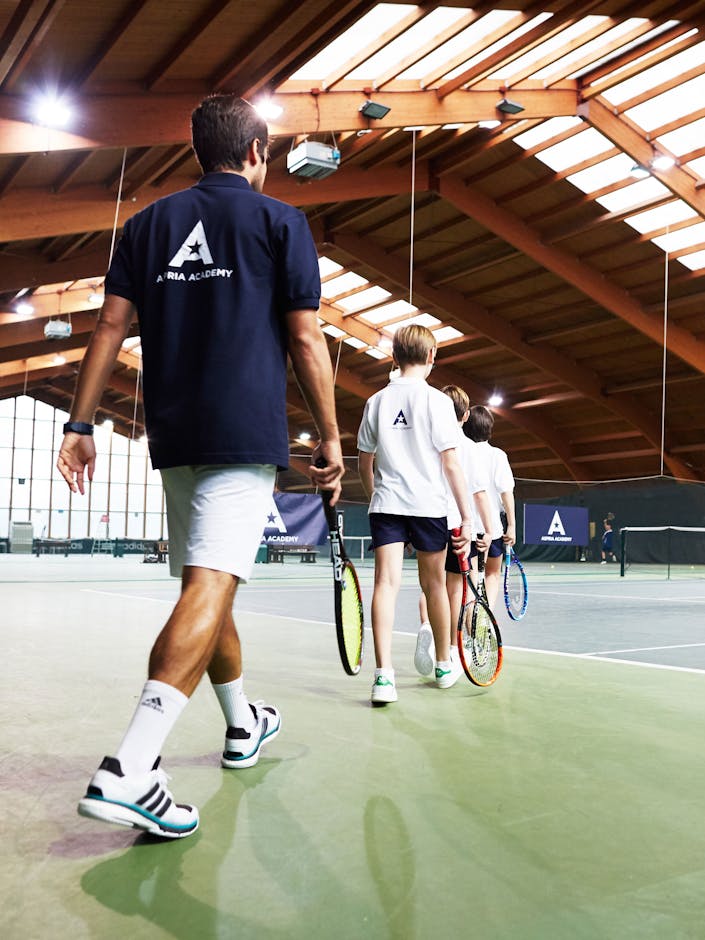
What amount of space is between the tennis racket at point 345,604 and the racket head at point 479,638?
0.62m

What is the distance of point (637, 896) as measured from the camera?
158cm

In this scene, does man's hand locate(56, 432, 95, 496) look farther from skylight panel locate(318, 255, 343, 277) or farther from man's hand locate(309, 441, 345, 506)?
skylight panel locate(318, 255, 343, 277)

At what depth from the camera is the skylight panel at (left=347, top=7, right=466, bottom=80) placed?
458 inches

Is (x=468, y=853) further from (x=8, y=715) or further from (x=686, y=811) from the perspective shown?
(x=8, y=715)

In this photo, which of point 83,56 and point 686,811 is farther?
point 83,56

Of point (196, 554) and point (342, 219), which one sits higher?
point (342, 219)

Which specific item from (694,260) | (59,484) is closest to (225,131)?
(694,260)

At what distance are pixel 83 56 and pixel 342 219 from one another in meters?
10.8

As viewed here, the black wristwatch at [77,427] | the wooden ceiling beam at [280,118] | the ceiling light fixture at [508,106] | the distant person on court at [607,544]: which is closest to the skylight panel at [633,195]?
the wooden ceiling beam at [280,118]

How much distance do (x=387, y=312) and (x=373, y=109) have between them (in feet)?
40.0

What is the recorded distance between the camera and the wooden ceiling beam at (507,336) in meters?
21.0

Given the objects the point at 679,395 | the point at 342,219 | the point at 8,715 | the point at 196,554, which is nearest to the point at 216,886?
the point at 196,554

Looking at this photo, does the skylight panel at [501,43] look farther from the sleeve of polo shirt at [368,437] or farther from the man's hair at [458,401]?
the sleeve of polo shirt at [368,437]

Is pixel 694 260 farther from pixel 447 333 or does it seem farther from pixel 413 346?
pixel 413 346
